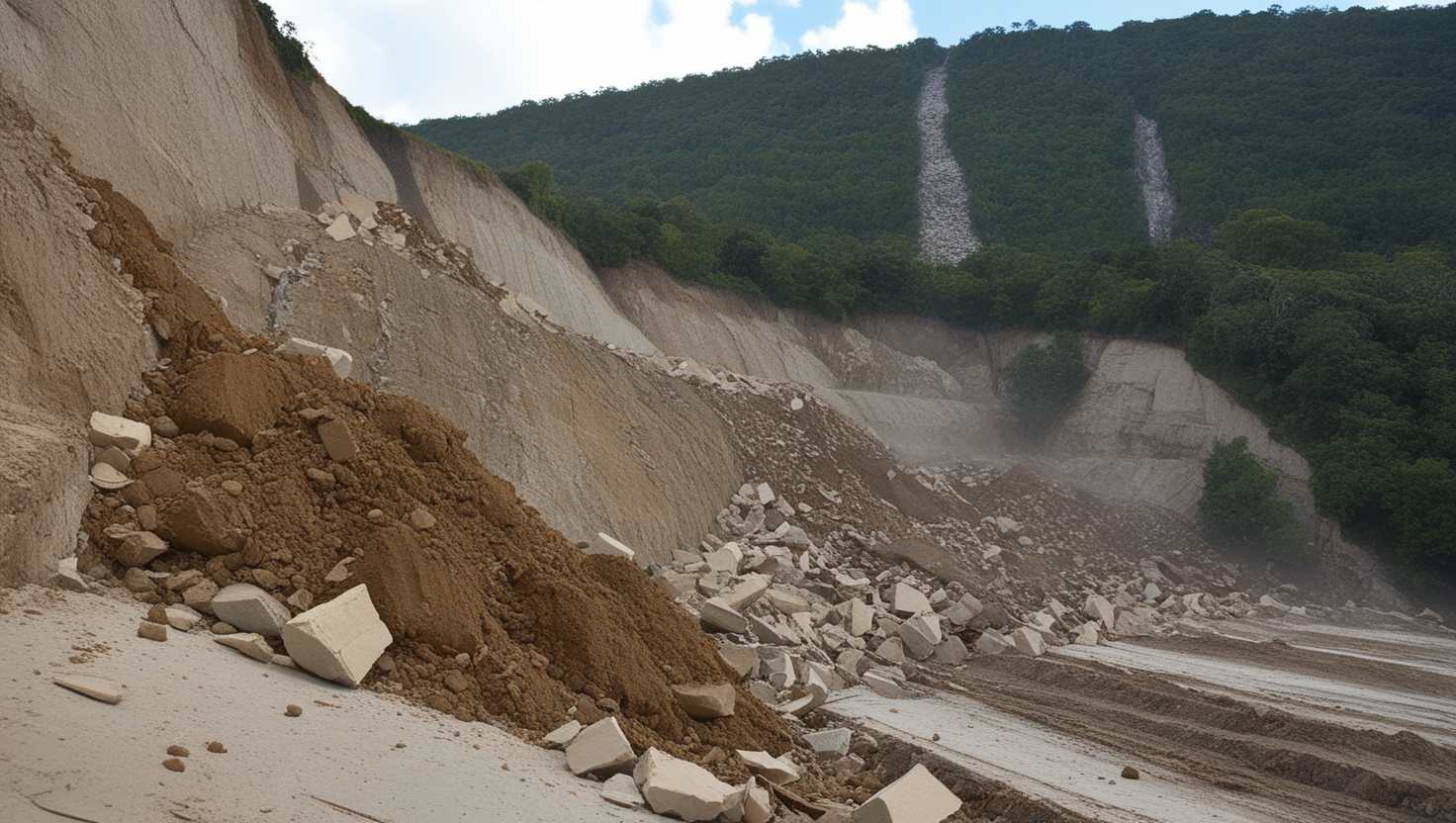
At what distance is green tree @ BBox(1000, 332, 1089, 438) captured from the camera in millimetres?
35406

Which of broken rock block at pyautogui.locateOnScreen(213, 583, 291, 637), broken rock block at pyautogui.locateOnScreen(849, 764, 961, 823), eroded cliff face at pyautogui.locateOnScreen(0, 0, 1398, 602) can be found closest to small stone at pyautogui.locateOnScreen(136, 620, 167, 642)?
broken rock block at pyautogui.locateOnScreen(213, 583, 291, 637)

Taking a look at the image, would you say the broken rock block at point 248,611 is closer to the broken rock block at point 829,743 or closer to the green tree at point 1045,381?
the broken rock block at point 829,743

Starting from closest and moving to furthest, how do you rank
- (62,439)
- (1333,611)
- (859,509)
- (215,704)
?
(215,704) → (62,439) → (859,509) → (1333,611)

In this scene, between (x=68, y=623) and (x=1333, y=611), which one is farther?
(x=1333, y=611)

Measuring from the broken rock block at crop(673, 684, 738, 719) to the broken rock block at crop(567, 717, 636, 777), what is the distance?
1.12 metres

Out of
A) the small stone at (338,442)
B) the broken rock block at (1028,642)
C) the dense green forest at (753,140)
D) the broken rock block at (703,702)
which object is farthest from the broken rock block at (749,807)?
the dense green forest at (753,140)

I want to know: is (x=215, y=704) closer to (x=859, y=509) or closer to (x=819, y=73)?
(x=859, y=509)

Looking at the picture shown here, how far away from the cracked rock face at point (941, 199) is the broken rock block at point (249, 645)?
50.2 metres

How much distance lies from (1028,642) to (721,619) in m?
5.64

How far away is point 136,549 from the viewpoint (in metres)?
5.66

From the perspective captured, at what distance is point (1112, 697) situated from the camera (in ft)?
35.2

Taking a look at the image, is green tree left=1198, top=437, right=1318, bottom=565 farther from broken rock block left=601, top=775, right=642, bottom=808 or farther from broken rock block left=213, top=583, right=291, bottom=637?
broken rock block left=213, top=583, right=291, bottom=637

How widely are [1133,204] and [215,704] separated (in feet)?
204

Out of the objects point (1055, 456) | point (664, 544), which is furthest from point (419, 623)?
point (1055, 456)
